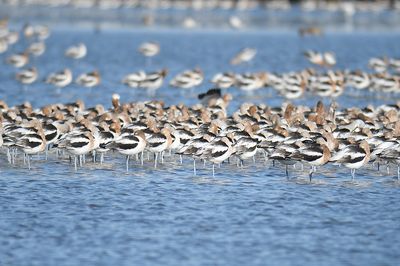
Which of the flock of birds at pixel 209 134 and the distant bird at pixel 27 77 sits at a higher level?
the distant bird at pixel 27 77

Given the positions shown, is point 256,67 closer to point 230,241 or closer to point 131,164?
point 131,164

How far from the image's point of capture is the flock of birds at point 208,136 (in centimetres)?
1881

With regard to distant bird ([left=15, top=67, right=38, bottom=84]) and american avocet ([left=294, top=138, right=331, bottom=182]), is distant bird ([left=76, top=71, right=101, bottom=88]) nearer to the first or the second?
distant bird ([left=15, top=67, right=38, bottom=84])

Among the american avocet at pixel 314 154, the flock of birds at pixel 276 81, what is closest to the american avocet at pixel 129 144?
the american avocet at pixel 314 154

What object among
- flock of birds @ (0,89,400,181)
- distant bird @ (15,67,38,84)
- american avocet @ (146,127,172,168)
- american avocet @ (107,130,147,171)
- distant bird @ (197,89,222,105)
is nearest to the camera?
flock of birds @ (0,89,400,181)

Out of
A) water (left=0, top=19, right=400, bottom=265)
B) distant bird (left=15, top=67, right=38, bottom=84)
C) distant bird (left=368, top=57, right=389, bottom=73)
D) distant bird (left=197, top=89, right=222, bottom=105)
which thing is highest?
distant bird (left=368, top=57, right=389, bottom=73)

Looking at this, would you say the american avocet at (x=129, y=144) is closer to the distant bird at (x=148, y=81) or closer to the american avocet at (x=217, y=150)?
the american avocet at (x=217, y=150)

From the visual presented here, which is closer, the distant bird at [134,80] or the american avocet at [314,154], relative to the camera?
the american avocet at [314,154]

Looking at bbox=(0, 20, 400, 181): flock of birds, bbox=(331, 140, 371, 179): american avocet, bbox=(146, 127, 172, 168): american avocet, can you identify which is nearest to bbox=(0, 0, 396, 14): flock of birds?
bbox=(0, 20, 400, 181): flock of birds

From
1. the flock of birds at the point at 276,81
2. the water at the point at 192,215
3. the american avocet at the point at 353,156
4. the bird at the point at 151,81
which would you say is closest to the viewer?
the water at the point at 192,215

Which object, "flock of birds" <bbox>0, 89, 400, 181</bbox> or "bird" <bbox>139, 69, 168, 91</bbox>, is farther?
"bird" <bbox>139, 69, 168, 91</bbox>

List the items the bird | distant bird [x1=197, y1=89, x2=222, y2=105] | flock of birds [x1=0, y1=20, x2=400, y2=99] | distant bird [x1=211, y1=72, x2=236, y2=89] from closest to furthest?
1. distant bird [x1=197, y1=89, x2=222, y2=105]
2. flock of birds [x1=0, y1=20, x2=400, y2=99]
3. the bird
4. distant bird [x1=211, y1=72, x2=236, y2=89]

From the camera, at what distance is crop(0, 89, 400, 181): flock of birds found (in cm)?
1881

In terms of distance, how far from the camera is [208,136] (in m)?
19.8
